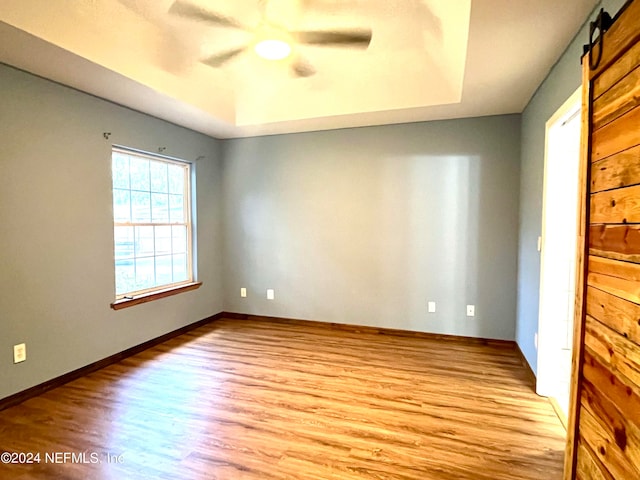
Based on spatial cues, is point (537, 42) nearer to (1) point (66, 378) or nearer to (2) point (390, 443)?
(2) point (390, 443)

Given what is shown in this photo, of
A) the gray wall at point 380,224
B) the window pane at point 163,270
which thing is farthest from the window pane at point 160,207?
the gray wall at point 380,224

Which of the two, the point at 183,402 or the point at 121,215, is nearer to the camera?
the point at 183,402

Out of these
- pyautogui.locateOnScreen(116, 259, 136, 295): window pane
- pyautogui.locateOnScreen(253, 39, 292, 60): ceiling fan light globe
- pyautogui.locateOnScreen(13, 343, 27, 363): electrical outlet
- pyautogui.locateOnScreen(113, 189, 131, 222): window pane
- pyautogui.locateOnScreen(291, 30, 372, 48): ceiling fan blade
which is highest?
pyautogui.locateOnScreen(291, 30, 372, 48): ceiling fan blade

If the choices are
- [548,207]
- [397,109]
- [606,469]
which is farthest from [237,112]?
[606,469]

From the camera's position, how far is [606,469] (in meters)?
1.25

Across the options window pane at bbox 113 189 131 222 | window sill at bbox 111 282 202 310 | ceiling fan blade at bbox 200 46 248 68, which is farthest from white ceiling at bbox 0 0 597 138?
window sill at bbox 111 282 202 310

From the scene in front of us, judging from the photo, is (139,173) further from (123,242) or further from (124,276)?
(124,276)

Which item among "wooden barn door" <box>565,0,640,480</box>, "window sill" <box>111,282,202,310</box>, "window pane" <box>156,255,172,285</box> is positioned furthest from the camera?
"window pane" <box>156,255,172,285</box>

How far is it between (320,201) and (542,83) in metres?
2.41

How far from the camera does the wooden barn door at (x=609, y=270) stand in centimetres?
114

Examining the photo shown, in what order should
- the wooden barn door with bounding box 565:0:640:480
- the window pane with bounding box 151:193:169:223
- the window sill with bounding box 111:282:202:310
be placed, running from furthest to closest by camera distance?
the window pane with bounding box 151:193:169:223 < the window sill with bounding box 111:282:202:310 < the wooden barn door with bounding box 565:0:640:480

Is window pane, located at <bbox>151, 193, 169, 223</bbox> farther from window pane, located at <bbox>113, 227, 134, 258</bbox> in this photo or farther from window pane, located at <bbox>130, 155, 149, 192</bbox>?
window pane, located at <bbox>113, 227, 134, 258</bbox>

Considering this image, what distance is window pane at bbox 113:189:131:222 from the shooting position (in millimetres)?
3301

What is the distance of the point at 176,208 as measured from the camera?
13.5 feet
